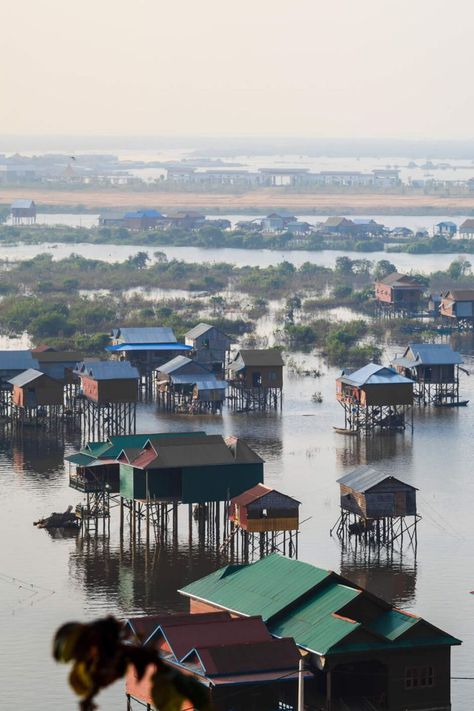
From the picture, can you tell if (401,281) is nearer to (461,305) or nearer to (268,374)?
(461,305)

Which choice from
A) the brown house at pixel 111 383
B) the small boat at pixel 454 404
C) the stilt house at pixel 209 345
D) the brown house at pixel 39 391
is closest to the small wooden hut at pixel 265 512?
the brown house at pixel 111 383

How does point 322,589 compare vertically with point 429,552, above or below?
above

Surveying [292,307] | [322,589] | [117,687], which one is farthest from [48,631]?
[292,307]

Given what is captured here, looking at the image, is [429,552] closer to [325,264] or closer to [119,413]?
[119,413]

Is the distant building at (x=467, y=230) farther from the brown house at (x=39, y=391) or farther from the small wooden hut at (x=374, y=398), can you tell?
the brown house at (x=39, y=391)

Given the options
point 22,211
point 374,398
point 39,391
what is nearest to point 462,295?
point 374,398
